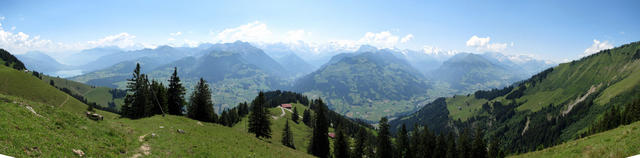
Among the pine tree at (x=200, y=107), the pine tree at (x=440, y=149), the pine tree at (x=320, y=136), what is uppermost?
the pine tree at (x=200, y=107)

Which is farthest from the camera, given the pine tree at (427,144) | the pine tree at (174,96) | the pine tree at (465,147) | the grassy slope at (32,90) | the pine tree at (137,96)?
the grassy slope at (32,90)

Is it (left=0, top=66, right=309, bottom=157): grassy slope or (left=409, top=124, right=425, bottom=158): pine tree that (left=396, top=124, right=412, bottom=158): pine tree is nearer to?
(left=409, top=124, right=425, bottom=158): pine tree

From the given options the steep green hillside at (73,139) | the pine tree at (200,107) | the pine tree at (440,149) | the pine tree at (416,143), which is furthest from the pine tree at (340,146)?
the steep green hillside at (73,139)

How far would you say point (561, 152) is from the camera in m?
26.1

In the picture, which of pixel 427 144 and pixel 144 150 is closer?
pixel 144 150

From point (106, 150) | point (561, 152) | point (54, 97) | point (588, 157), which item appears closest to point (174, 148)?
point (106, 150)

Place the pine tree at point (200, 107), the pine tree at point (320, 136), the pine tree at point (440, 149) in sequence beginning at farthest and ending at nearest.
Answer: the pine tree at point (440, 149) < the pine tree at point (320, 136) < the pine tree at point (200, 107)

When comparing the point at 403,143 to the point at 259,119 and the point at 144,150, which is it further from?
the point at 144,150

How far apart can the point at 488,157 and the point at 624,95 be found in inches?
8417

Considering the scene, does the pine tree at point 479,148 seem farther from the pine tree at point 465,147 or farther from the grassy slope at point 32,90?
the grassy slope at point 32,90

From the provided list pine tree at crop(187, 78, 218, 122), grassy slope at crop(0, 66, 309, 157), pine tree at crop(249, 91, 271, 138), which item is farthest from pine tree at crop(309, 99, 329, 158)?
grassy slope at crop(0, 66, 309, 157)

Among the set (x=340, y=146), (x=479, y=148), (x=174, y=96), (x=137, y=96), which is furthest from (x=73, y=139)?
(x=479, y=148)

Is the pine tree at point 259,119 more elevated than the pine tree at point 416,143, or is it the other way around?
the pine tree at point 259,119

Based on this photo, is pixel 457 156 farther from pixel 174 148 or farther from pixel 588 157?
pixel 174 148
